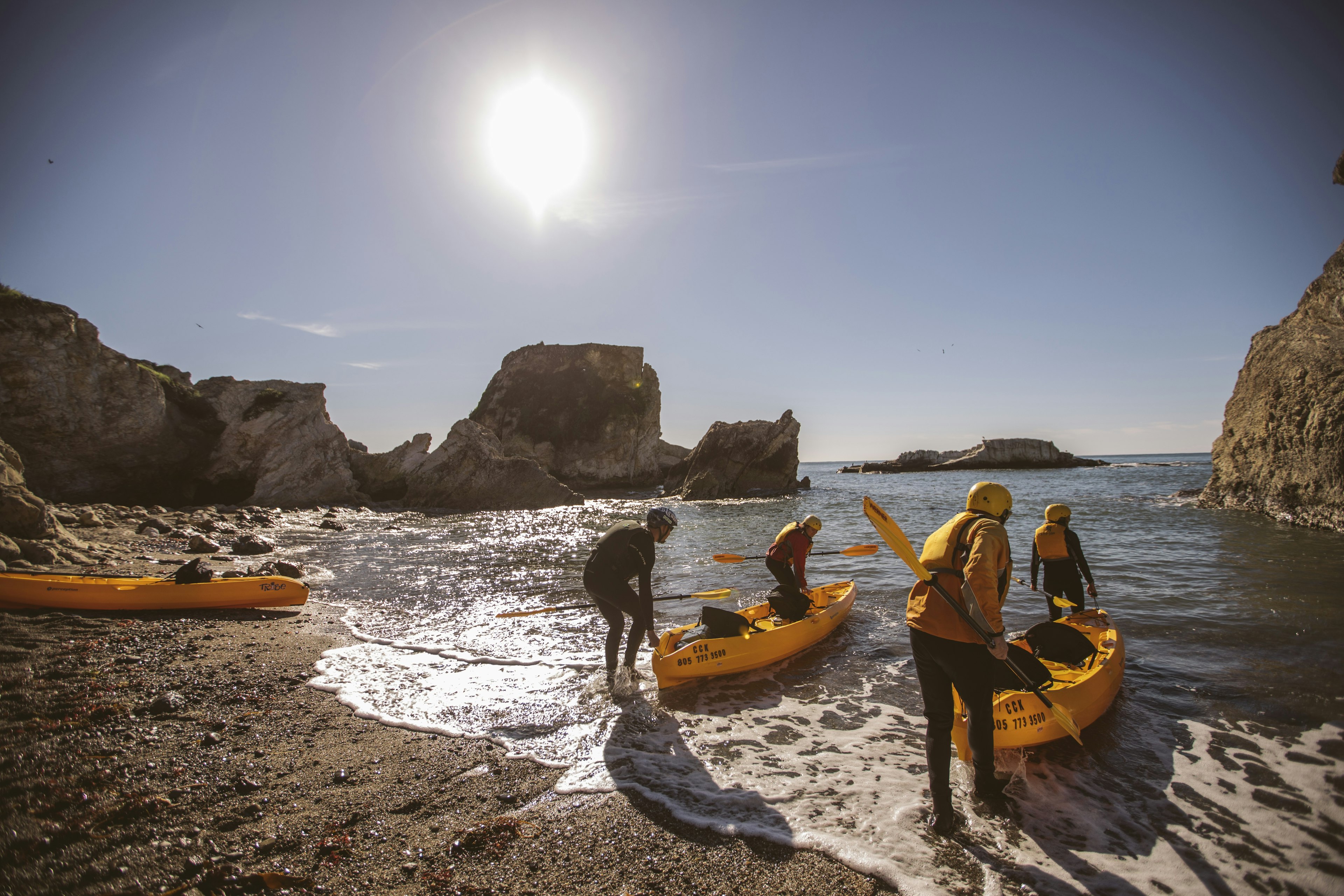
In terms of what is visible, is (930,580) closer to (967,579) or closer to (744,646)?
(967,579)

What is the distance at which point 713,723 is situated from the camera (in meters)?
5.34

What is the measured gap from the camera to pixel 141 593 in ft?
26.7

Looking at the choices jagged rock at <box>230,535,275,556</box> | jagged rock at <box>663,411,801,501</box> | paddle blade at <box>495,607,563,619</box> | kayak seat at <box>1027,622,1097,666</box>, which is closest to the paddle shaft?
kayak seat at <box>1027,622,1097,666</box>

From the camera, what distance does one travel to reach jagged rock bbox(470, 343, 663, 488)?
57.8 meters

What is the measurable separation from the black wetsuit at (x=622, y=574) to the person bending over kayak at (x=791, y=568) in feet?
8.19

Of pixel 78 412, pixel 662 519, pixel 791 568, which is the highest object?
pixel 78 412

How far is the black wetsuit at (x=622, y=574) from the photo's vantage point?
611 centimetres

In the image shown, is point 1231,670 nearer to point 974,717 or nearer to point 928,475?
point 974,717

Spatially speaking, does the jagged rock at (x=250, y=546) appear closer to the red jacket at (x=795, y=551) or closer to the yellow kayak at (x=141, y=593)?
the yellow kayak at (x=141, y=593)

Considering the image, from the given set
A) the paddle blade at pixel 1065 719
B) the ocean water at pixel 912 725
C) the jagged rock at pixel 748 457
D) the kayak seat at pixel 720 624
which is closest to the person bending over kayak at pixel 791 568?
the ocean water at pixel 912 725

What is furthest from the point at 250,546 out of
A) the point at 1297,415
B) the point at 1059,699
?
the point at 1297,415

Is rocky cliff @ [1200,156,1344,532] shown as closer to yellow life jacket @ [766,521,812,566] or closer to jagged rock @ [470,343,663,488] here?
yellow life jacket @ [766,521,812,566]

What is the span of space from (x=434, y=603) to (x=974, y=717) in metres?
9.47

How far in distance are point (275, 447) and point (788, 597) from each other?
30830 mm
